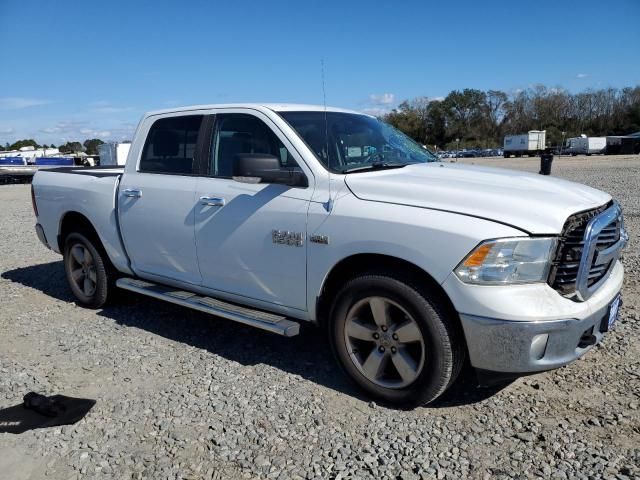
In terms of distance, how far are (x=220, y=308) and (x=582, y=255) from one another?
254 centimetres

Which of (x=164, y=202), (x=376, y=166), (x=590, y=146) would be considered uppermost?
(x=376, y=166)

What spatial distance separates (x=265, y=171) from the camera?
363 cm

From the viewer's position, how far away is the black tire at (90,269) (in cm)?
545

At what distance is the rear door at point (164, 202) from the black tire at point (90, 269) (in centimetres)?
60

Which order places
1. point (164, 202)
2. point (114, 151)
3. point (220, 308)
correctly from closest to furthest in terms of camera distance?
point (220, 308)
point (164, 202)
point (114, 151)

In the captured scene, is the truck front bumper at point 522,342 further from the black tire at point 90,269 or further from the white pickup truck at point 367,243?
the black tire at point 90,269

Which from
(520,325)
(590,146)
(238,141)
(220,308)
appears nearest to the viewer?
(520,325)

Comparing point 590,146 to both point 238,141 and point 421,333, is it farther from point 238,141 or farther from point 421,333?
point 421,333

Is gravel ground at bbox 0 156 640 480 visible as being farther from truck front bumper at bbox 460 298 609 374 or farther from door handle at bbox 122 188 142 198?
door handle at bbox 122 188 142 198

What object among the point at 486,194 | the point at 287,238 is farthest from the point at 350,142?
the point at 486,194

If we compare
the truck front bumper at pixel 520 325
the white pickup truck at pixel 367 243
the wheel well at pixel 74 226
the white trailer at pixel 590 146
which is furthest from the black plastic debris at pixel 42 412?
the white trailer at pixel 590 146

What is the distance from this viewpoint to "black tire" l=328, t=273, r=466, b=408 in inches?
123

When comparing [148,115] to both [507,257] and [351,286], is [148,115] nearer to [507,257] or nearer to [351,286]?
[351,286]

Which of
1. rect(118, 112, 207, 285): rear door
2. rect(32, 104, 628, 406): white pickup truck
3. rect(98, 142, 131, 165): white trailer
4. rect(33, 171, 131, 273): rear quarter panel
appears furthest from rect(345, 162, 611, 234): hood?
rect(98, 142, 131, 165): white trailer
